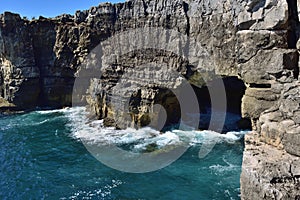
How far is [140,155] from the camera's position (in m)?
23.6

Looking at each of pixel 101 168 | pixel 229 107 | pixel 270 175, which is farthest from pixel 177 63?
pixel 270 175

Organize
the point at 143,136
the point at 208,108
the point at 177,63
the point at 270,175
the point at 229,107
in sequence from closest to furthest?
1. the point at 270,175
2. the point at 177,63
3. the point at 143,136
4. the point at 229,107
5. the point at 208,108

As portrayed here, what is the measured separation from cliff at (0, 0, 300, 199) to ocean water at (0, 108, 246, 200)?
4.73 meters

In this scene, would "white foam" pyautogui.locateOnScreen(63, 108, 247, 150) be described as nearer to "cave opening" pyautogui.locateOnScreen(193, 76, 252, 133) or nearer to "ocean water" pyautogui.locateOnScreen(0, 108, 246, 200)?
"ocean water" pyautogui.locateOnScreen(0, 108, 246, 200)

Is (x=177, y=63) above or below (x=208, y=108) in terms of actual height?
above

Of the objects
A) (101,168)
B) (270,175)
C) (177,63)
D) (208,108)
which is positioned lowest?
(101,168)

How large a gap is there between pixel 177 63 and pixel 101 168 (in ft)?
42.2

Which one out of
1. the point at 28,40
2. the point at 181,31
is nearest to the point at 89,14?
the point at 28,40

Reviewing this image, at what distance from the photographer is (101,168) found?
71.0 ft

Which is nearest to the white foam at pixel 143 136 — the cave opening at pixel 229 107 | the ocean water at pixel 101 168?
the ocean water at pixel 101 168

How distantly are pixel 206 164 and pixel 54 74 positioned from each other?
2776 centimetres

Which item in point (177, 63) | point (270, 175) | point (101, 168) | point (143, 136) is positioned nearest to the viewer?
point (270, 175)

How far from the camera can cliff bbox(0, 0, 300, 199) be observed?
30.3 ft

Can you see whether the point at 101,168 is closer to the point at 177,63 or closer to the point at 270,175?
the point at 177,63
